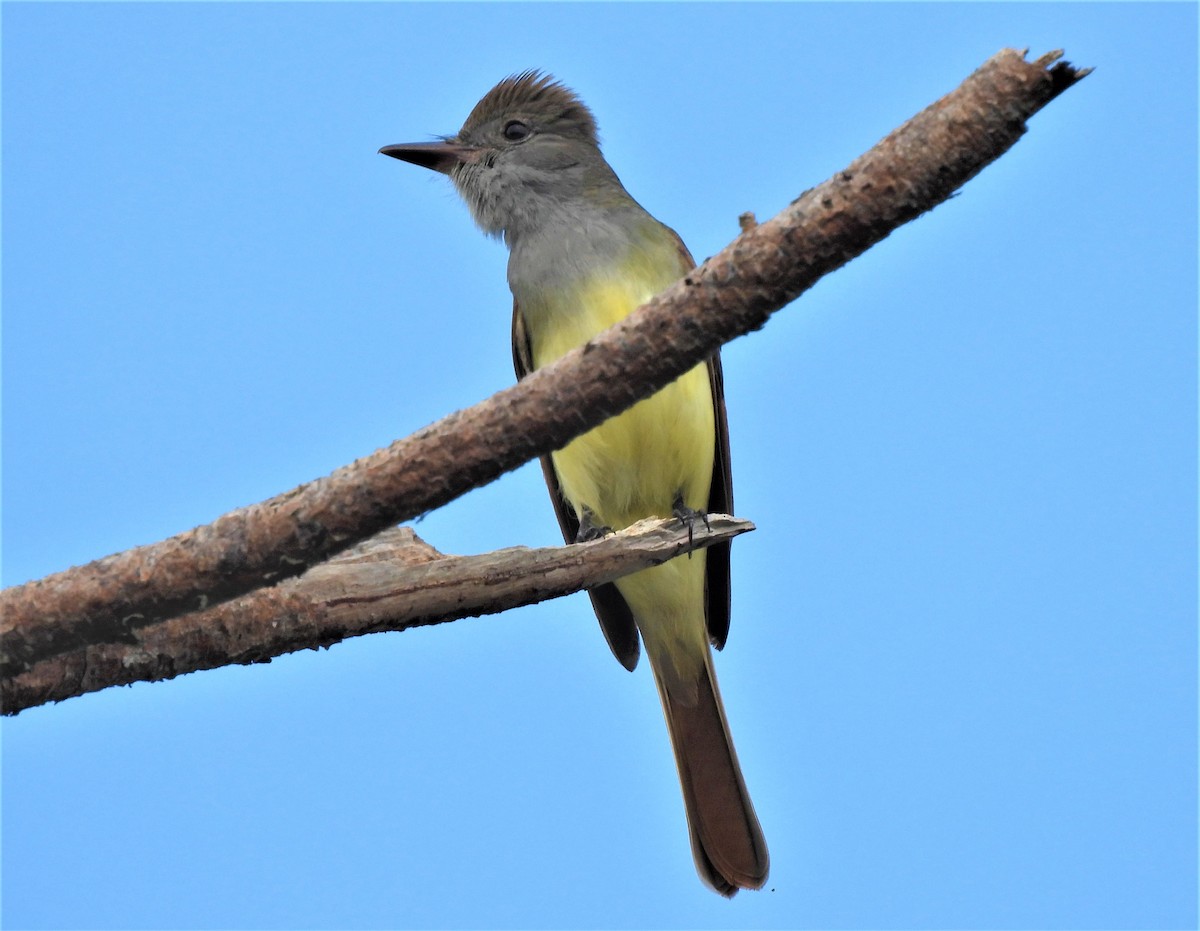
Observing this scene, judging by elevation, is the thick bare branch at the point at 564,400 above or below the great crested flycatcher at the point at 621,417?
below

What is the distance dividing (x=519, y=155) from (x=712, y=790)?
8.96ft

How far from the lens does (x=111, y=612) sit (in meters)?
3.45

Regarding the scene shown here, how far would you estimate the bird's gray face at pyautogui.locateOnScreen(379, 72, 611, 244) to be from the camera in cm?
542

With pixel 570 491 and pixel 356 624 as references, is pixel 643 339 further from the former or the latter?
pixel 570 491

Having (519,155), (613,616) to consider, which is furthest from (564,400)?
(519,155)

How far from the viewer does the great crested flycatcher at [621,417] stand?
4996 mm

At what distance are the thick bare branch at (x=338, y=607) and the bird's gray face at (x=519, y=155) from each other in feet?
6.05

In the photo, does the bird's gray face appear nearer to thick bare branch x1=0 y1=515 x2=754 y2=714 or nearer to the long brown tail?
thick bare branch x1=0 y1=515 x2=754 y2=714

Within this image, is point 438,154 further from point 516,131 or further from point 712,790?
point 712,790

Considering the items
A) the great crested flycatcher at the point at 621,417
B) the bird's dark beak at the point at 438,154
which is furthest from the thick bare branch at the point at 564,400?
the bird's dark beak at the point at 438,154

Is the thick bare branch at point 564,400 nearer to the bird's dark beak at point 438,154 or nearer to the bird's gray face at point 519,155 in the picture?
the bird's gray face at point 519,155

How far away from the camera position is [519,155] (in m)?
5.55

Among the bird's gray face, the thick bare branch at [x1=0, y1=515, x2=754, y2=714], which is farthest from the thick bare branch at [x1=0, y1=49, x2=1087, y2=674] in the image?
the bird's gray face

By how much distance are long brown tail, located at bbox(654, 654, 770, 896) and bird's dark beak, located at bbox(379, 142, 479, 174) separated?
233 centimetres
